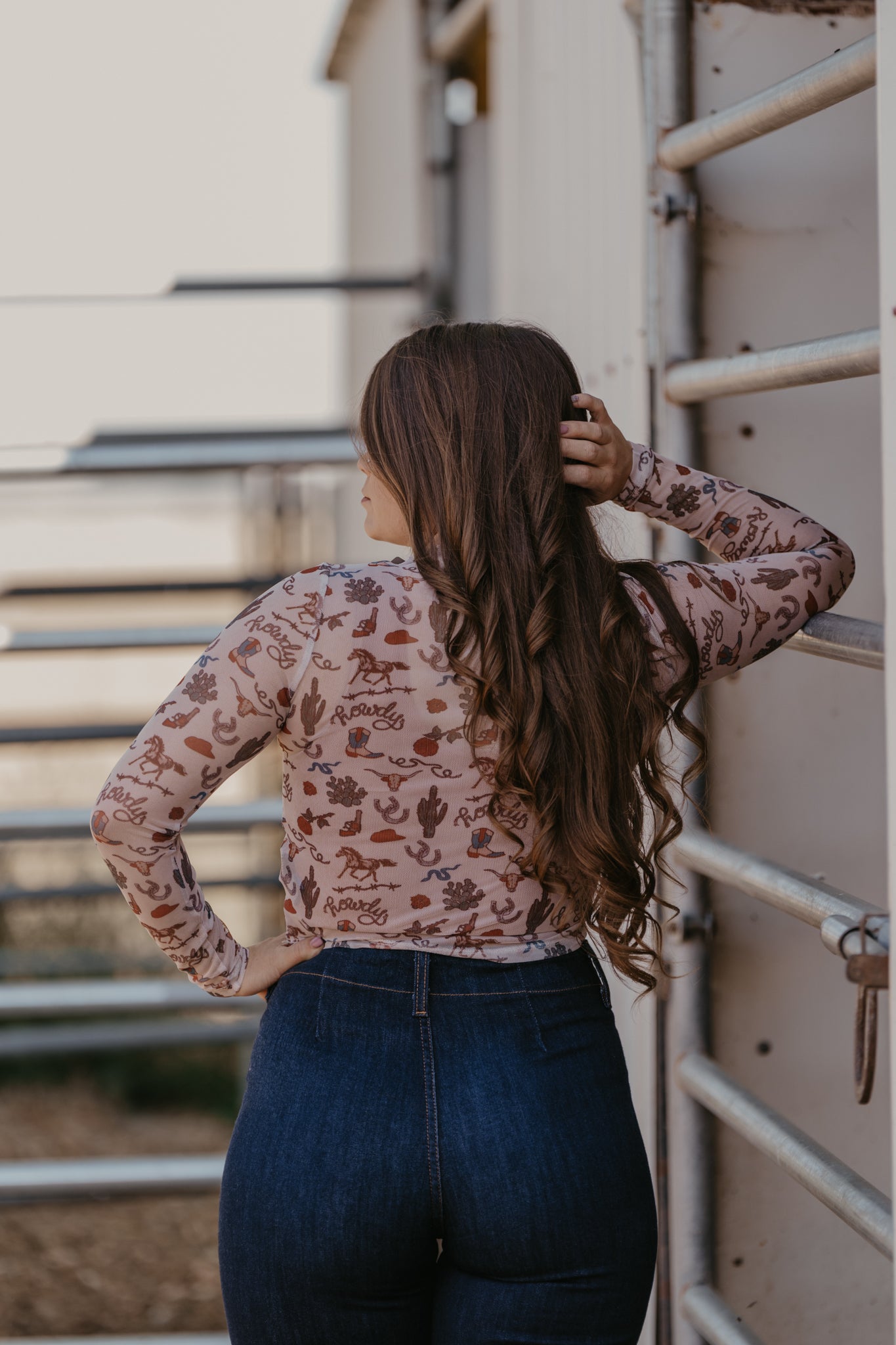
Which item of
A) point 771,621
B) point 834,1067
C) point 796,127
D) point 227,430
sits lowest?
point 834,1067

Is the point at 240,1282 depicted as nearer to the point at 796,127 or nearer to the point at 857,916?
the point at 857,916

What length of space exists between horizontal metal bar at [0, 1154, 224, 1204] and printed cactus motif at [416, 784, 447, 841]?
148 cm

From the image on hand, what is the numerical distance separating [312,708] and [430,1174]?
40cm

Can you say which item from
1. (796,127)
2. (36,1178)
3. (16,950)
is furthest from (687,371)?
(16,950)

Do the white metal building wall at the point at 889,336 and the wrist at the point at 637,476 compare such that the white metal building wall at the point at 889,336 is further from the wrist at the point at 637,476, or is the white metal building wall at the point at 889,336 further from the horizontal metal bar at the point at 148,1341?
the horizontal metal bar at the point at 148,1341

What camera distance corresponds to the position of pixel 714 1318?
1751mm

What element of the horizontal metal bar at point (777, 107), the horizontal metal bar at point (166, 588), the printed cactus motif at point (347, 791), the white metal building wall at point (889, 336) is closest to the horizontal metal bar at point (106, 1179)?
the horizontal metal bar at point (166, 588)

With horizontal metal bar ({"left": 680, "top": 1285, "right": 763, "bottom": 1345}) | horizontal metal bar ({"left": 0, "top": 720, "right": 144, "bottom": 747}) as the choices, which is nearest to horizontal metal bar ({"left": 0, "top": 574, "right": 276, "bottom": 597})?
horizontal metal bar ({"left": 0, "top": 720, "right": 144, "bottom": 747})

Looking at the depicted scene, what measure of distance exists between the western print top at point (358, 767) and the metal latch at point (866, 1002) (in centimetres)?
28

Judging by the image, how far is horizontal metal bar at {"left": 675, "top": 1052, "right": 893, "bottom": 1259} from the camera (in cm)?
130

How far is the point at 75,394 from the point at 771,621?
2816 mm

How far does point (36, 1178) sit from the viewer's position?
7.99ft

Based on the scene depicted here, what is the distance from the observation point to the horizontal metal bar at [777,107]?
1.31 metres

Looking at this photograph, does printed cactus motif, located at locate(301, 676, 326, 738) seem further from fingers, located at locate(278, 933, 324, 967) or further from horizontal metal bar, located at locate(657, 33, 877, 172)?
horizontal metal bar, located at locate(657, 33, 877, 172)
